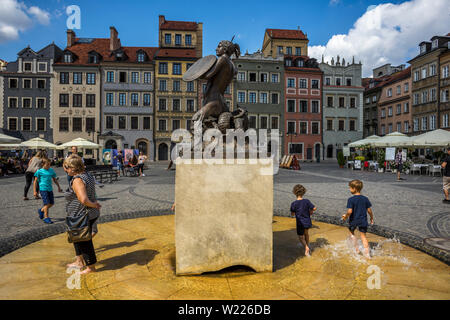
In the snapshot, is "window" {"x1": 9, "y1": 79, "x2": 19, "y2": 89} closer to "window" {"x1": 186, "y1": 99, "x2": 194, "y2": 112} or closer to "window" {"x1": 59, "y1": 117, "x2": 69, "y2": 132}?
"window" {"x1": 59, "y1": 117, "x2": 69, "y2": 132}

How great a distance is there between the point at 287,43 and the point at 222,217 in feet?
153

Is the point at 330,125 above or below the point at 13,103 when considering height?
below

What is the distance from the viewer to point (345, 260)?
11.9 ft

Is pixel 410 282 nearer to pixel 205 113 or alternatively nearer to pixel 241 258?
pixel 241 258

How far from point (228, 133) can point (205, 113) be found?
0.48 meters

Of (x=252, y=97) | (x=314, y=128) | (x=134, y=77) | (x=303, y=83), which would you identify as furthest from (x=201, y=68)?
(x=314, y=128)

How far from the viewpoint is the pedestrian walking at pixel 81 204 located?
10.4ft

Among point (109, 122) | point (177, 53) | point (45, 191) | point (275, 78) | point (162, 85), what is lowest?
point (45, 191)

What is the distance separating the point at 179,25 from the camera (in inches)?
1583

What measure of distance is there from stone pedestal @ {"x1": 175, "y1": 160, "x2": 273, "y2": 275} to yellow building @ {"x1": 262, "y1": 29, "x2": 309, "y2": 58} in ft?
146

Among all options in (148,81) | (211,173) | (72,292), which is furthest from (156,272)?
(148,81)

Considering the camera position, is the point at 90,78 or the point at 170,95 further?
the point at 170,95

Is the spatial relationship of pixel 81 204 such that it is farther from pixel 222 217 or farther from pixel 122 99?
pixel 122 99

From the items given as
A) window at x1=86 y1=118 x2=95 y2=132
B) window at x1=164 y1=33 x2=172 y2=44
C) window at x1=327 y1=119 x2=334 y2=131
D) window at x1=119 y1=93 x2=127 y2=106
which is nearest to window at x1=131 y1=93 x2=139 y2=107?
window at x1=119 y1=93 x2=127 y2=106
